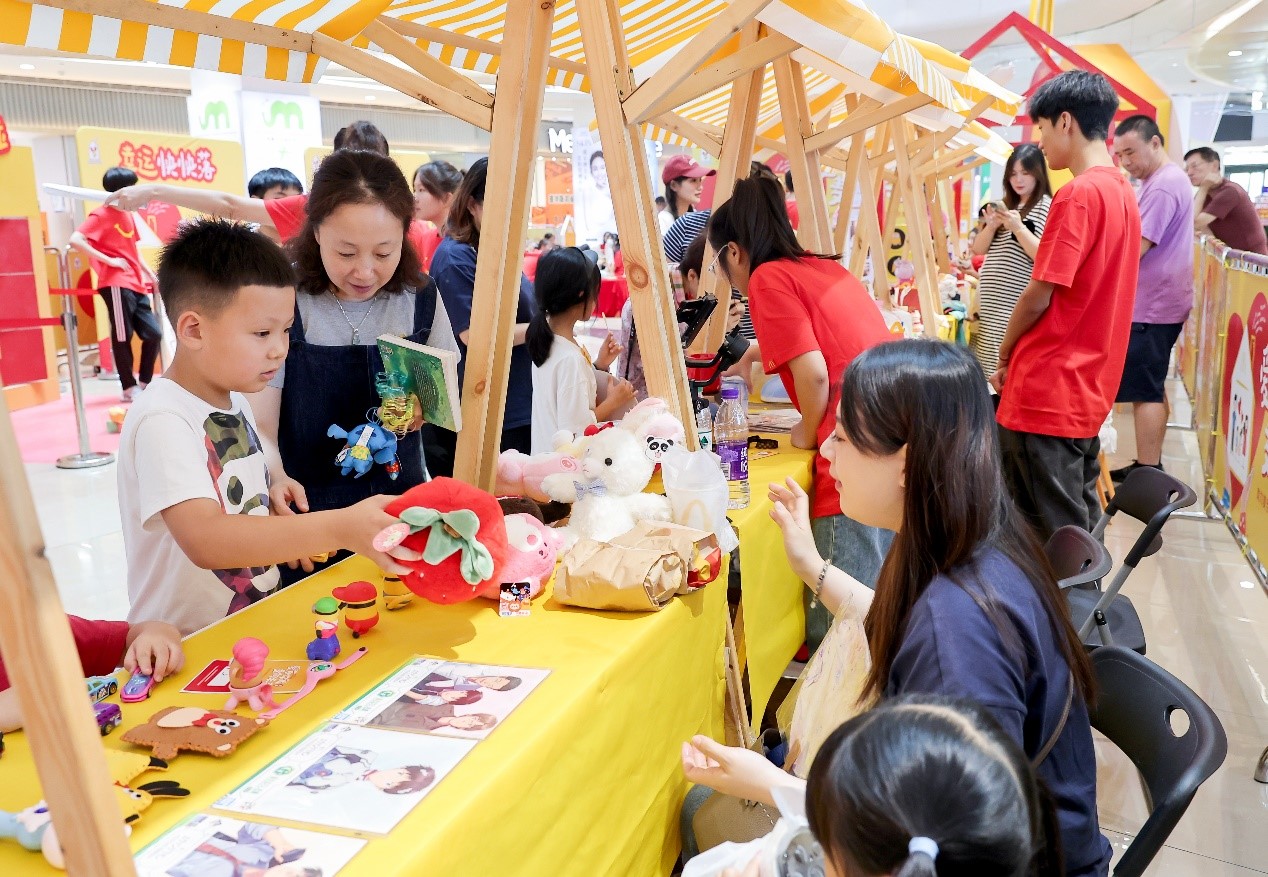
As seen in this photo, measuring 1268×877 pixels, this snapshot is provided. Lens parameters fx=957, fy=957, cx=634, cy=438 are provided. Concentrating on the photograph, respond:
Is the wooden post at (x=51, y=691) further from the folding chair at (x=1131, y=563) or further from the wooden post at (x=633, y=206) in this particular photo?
the folding chair at (x=1131, y=563)

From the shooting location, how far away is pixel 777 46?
2.56 meters

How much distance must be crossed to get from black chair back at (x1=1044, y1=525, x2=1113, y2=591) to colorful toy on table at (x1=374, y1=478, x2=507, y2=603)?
1283 millimetres

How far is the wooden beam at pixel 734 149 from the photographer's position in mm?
3541

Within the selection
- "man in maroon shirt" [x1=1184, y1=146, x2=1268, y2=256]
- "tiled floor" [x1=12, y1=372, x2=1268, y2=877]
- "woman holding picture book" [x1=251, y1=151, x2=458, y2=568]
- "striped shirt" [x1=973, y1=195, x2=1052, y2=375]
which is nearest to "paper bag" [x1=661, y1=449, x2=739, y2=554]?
"woman holding picture book" [x1=251, y1=151, x2=458, y2=568]

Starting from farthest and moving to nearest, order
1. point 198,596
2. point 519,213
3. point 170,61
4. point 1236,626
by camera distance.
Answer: point 1236,626, point 519,213, point 170,61, point 198,596

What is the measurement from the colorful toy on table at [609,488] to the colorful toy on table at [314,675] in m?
0.59

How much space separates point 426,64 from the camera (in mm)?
2184

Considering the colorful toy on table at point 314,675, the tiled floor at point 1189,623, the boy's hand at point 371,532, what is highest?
the boy's hand at point 371,532

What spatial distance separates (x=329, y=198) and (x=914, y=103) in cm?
278

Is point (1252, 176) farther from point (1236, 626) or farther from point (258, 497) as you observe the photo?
point (258, 497)

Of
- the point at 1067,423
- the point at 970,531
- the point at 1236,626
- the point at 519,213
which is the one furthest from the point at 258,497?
the point at 1236,626

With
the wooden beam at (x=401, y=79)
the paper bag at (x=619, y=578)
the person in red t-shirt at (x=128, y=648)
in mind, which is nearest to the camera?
the person in red t-shirt at (x=128, y=648)

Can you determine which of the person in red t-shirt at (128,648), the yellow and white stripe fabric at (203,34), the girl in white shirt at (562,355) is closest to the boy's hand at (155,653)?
the person in red t-shirt at (128,648)

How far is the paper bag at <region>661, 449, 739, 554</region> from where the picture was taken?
200 centimetres
